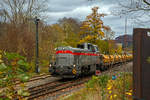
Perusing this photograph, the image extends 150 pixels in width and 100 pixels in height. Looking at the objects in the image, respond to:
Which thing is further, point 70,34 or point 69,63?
point 70,34

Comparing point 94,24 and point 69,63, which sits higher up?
point 94,24

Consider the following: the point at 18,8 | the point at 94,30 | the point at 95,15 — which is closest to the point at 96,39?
the point at 94,30

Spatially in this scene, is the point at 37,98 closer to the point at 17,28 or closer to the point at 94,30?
the point at 17,28

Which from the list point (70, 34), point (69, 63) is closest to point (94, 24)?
point (70, 34)

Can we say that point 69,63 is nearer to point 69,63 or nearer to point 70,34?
point 69,63

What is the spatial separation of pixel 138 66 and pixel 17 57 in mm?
2255

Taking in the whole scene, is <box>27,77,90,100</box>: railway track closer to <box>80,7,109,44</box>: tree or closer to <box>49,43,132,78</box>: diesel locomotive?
<box>49,43,132,78</box>: diesel locomotive

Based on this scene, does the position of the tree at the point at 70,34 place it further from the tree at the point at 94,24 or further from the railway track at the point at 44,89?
the railway track at the point at 44,89

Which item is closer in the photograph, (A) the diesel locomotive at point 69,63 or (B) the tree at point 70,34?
(A) the diesel locomotive at point 69,63

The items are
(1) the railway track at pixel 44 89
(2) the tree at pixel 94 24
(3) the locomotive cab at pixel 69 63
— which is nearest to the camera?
(1) the railway track at pixel 44 89

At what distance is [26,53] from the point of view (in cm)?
1925

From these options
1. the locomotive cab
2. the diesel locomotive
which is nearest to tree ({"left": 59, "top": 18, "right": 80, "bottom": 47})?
the diesel locomotive

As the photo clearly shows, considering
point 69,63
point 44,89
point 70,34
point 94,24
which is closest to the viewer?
point 44,89

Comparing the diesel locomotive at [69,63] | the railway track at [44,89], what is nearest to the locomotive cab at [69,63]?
the diesel locomotive at [69,63]
